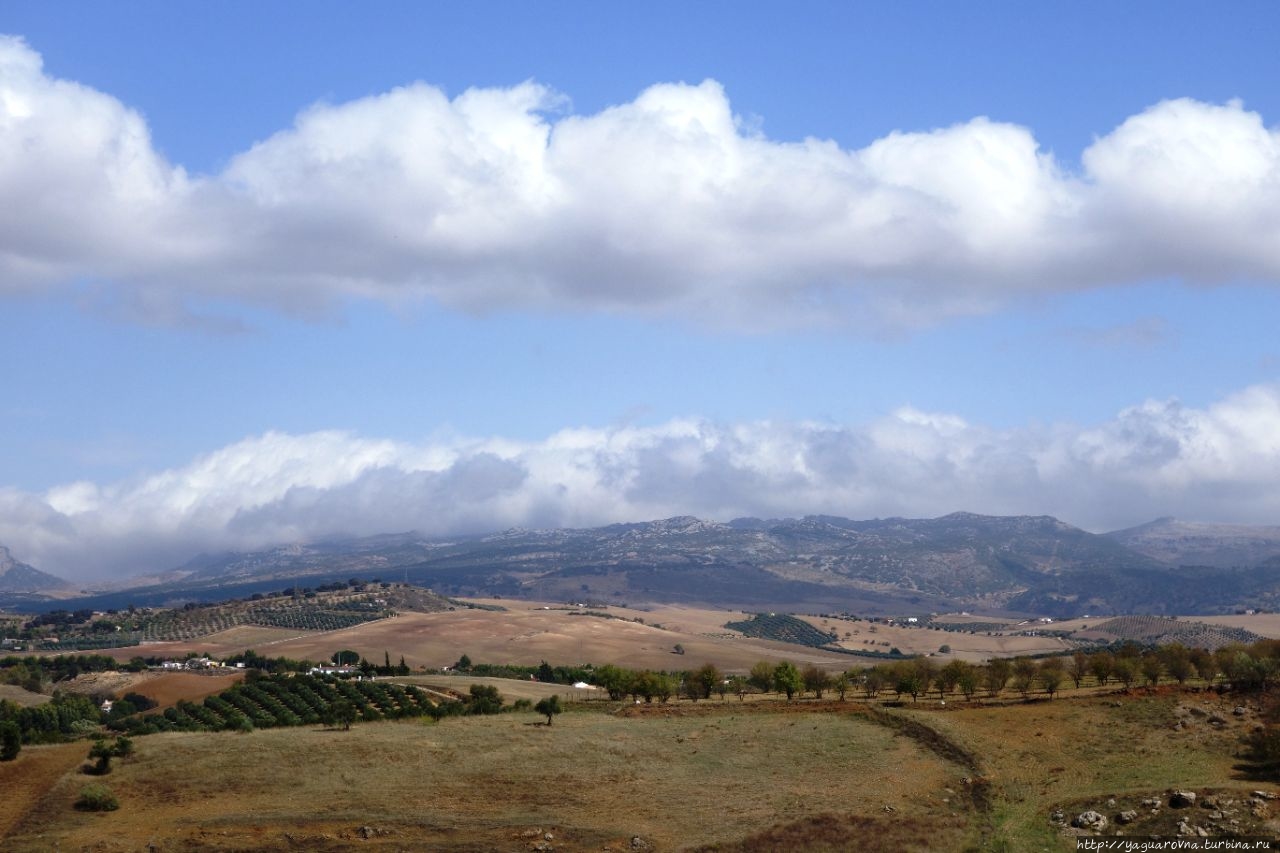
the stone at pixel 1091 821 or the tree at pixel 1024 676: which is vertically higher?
the tree at pixel 1024 676

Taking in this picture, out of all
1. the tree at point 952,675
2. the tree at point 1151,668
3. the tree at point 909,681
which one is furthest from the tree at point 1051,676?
the tree at point 909,681

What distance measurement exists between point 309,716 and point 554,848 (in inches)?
2464

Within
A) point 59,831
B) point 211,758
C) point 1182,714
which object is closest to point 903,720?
point 1182,714

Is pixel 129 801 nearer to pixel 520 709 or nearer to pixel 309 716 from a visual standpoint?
pixel 309 716

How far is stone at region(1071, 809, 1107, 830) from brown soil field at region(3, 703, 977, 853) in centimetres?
667

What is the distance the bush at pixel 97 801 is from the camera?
253 ft

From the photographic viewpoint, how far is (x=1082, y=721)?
101 metres

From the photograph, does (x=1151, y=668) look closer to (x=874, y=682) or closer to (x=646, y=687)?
(x=874, y=682)

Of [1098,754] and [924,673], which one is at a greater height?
[924,673]

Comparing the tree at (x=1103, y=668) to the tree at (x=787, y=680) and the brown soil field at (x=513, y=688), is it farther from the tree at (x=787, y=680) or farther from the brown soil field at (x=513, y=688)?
the brown soil field at (x=513, y=688)

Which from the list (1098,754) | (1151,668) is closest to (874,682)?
(1151,668)

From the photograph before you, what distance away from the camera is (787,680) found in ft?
484

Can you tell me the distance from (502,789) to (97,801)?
25941 millimetres

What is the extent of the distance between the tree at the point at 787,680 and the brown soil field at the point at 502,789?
130ft
